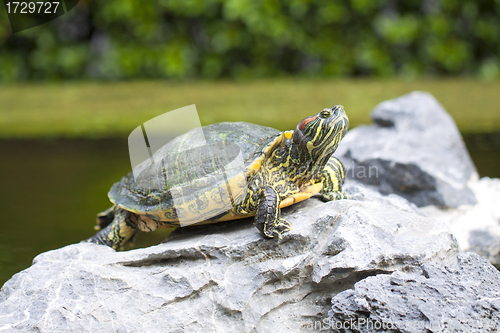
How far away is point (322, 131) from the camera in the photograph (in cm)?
116

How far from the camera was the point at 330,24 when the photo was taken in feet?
10.7

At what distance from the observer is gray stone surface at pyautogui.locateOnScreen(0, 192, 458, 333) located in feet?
3.27

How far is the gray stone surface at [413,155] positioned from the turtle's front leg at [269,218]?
2.31 feet

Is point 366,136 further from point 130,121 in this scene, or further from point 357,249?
point 130,121

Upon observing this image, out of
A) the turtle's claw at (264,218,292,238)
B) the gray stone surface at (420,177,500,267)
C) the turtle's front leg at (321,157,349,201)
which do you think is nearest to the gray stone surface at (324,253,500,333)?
the turtle's claw at (264,218,292,238)

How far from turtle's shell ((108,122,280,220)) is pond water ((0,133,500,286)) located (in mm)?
281

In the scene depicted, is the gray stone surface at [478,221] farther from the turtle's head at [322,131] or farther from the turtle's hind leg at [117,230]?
the turtle's hind leg at [117,230]

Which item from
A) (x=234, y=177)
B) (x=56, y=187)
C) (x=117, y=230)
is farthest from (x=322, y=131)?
(x=56, y=187)

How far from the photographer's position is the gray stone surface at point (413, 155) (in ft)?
5.44

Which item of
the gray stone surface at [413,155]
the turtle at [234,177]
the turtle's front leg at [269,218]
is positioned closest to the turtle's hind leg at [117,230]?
the turtle at [234,177]

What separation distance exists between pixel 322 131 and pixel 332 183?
0.65 ft

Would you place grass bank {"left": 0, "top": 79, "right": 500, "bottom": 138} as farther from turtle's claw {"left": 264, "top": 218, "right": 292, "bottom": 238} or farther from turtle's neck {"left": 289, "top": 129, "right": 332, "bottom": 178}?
turtle's claw {"left": 264, "top": 218, "right": 292, "bottom": 238}

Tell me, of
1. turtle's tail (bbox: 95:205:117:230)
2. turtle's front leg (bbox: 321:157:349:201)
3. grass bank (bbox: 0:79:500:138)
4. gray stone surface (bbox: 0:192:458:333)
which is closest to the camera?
gray stone surface (bbox: 0:192:458:333)

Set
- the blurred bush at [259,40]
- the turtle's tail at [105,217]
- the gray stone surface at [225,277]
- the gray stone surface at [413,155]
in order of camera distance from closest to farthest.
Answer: the gray stone surface at [225,277] < the turtle's tail at [105,217] < the gray stone surface at [413,155] < the blurred bush at [259,40]
